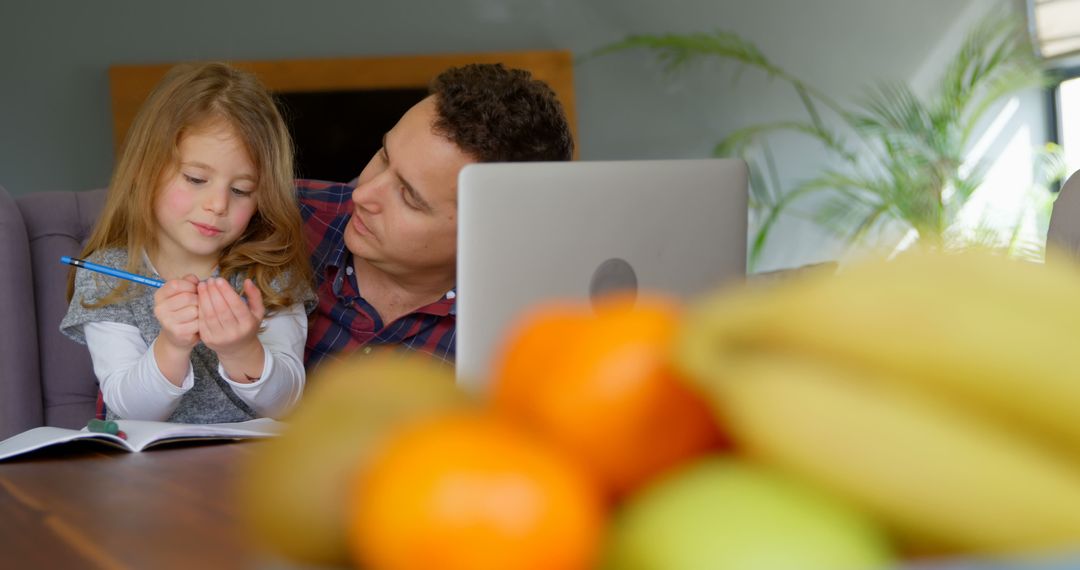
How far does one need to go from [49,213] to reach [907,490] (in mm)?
1968

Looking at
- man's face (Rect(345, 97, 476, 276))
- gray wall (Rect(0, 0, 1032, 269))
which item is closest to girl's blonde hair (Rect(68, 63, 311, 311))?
man's face (Rect(345, 97, 476, 276))

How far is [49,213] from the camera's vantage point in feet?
6.36

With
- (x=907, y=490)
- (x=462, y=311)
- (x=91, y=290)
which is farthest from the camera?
(x=91, y=290)

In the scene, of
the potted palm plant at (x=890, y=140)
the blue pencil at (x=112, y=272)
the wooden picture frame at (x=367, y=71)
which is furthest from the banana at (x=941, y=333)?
the wooden picture frame at (x=367, y=71)

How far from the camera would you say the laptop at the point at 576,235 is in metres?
0.93

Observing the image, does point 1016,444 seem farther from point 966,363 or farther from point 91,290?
point 91,290

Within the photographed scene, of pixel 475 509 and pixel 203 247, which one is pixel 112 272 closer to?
pixel 203 247

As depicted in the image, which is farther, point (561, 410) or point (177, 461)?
point (177, 461)

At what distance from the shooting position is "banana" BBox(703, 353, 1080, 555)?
0.21 m

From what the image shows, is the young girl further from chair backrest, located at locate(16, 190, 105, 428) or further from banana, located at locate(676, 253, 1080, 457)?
banana, located at locate(676, 253, 1080, 457)

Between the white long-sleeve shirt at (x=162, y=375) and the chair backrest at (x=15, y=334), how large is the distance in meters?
0.10

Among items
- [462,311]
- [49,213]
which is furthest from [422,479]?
[49,213]

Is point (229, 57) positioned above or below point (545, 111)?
above

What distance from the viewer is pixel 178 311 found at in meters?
1.58
